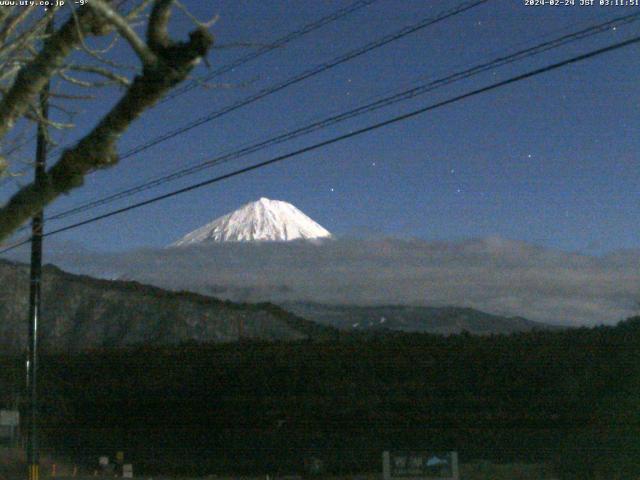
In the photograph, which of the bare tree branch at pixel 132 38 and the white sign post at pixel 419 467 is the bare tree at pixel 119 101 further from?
the white sign post at pixel 419 467

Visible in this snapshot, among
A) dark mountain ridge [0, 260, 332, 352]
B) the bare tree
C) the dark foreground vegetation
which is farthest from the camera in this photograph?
dark mountain ridge [0, 260, 332, 352]

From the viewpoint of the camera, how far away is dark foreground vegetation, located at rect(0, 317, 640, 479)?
2817cm

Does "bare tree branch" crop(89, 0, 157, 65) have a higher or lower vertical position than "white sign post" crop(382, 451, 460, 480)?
higher

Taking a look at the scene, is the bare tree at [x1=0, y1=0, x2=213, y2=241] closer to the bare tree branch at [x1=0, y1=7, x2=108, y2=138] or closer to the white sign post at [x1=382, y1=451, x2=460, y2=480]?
the bare tree branch at [x1=0, y1=7, x2=108, y2=138]

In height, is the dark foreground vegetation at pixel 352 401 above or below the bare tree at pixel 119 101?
below

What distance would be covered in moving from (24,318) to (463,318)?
21129mm

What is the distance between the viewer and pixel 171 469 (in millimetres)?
32594

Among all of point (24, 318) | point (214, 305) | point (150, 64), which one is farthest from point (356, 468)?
point (150, 64)

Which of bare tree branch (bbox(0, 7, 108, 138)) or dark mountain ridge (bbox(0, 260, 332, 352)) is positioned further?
dark mountain ridge (bbox(0, 260, 332, 352))

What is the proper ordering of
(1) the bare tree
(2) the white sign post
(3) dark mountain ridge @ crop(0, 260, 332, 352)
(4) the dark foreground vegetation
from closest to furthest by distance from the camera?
(1) the bare tree < (2) the white sign post < (4) the dark foreground vegetation < (3) dark mountain ridge @ crop(0, 260, 332, 352)

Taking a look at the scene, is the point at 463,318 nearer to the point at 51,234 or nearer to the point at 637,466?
the point at 637,466

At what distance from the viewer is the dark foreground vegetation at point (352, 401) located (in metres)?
28.2

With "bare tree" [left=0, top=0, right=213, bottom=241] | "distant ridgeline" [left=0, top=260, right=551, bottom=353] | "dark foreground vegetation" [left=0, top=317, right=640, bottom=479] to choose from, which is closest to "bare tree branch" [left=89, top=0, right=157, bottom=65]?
"bare tree" [left=0, top=0, right=213, bottom=241]

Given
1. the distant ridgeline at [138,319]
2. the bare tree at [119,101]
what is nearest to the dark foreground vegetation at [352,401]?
the distant ridgeline at [138,319]
